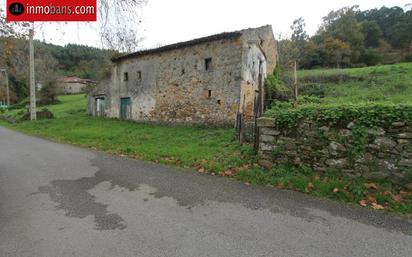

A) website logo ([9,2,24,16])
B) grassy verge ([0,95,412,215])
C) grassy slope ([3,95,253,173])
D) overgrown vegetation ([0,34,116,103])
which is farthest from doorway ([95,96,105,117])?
website logo ([9,2,24,16])

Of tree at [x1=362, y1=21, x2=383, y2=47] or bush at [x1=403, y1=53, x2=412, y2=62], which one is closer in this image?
bush at [x1=403, y1=53, x2=412, y2=62]

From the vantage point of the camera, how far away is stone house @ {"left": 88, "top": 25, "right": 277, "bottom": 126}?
Answer: 1259 cm

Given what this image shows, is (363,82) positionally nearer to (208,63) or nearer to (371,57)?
(208,63)

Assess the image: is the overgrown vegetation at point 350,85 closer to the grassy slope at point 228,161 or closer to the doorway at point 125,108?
the grassy slope at point 228,161

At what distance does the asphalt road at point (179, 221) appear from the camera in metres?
2.90

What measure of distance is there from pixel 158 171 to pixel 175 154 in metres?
1.54

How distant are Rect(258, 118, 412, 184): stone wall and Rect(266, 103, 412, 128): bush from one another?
0.11 metres

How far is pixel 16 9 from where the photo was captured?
6500 mm

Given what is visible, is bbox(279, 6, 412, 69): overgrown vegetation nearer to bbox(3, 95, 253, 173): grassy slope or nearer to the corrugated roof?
the corrugated roof

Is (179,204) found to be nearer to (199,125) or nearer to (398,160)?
(398,160)

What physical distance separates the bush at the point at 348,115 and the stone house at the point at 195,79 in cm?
464

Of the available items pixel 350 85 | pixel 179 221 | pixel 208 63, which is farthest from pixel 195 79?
pixel 350 85

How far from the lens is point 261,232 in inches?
128

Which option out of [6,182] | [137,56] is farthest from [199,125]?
[6,182]
